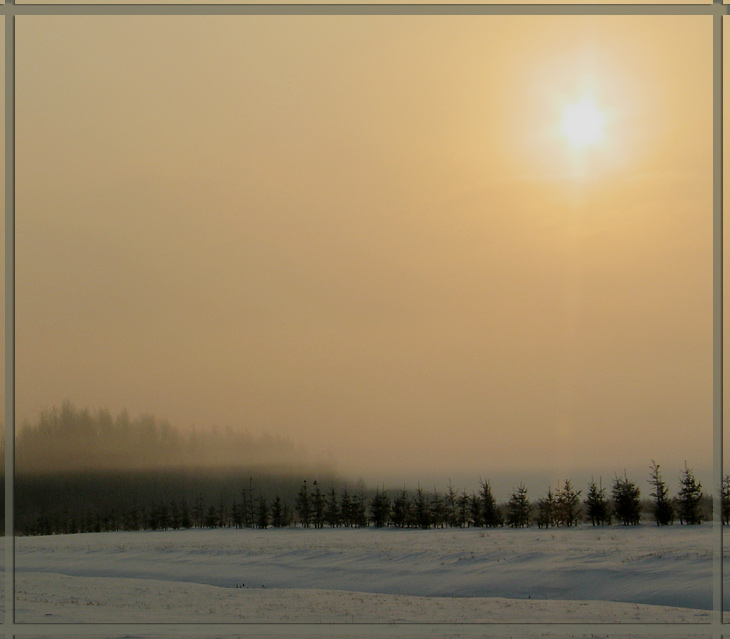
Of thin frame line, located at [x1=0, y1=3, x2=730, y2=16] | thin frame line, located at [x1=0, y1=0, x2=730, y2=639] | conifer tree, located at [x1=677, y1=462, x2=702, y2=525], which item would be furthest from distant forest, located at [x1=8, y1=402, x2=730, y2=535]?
thin frame line, located at [x1=0, y1=3, x2=730, y2=16]

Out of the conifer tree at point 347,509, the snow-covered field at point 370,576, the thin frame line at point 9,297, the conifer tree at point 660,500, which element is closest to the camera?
the thin frame line at point 9,297

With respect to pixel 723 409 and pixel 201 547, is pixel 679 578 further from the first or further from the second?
pixel 201 547

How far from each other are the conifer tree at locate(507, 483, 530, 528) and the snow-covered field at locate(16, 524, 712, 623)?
0.21ft

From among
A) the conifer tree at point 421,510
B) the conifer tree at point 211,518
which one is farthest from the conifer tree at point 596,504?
the conifer tree at point 211,518

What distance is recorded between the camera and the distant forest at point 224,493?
169 inches

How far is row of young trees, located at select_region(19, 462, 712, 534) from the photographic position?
4.32m

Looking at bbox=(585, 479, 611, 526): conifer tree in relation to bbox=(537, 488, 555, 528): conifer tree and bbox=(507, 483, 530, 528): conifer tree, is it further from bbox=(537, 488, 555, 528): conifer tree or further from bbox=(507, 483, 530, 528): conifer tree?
bbox=(507, 483, 530, 528): conifer tree

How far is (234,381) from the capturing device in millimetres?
4328

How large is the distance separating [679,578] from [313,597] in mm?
2001

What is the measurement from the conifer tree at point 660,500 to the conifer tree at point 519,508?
71 centimetres

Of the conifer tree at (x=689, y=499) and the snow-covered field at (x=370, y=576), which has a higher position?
the conifer tree at (x=689, y=499)

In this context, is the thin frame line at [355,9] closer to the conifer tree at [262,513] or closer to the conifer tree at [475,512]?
the conifer tree at [475,512]

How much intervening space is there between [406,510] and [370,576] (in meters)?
0.43

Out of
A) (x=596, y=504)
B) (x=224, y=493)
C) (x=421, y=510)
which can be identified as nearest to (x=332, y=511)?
(x=421, y=510)
